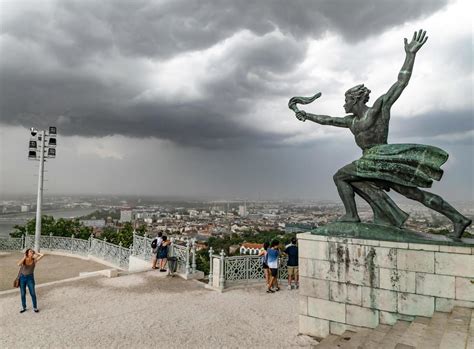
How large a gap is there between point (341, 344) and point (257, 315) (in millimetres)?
2510

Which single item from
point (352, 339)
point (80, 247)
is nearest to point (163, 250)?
point (352, 339)

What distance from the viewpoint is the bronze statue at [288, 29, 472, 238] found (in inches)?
198

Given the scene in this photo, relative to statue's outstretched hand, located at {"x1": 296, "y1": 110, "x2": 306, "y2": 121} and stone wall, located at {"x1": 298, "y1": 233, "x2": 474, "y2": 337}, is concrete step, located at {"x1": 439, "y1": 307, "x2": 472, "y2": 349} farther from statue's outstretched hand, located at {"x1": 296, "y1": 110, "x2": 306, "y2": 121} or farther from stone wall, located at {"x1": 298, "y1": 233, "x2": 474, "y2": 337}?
statue's outstretched hand, located at {"x1": 296, "y1": 110, "x2": 306, "y2": 121}

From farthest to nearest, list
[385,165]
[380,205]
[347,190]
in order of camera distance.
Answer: [347,190] → [380,205] → [385,165]

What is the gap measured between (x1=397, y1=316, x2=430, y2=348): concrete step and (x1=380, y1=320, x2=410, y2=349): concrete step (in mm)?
105

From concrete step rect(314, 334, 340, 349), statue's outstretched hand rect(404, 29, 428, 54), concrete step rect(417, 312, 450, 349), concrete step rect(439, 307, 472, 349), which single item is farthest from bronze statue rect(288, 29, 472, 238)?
concrete step rect(314, 334, 340, 349)

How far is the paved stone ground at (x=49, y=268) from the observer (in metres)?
12.4

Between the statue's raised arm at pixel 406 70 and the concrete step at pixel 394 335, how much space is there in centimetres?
368

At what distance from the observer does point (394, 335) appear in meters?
4.27

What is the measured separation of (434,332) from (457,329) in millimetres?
262

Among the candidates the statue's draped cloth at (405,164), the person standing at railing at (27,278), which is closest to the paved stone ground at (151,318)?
the person standing at railing at (27,278)

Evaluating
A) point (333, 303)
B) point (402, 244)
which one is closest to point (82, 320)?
point (333, 303)

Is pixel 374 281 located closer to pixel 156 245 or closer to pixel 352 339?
pixel 352 339

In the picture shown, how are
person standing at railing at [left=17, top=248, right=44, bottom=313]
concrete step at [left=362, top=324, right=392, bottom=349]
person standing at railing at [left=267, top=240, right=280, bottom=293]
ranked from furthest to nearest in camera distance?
person standing at railing at [left=267, top=240, right=280, bottom=293], person standing at railing at [left=17, top=248, right=44, bottom=313], concrete step at [left=362, top=324, right=392, bottom=349]
